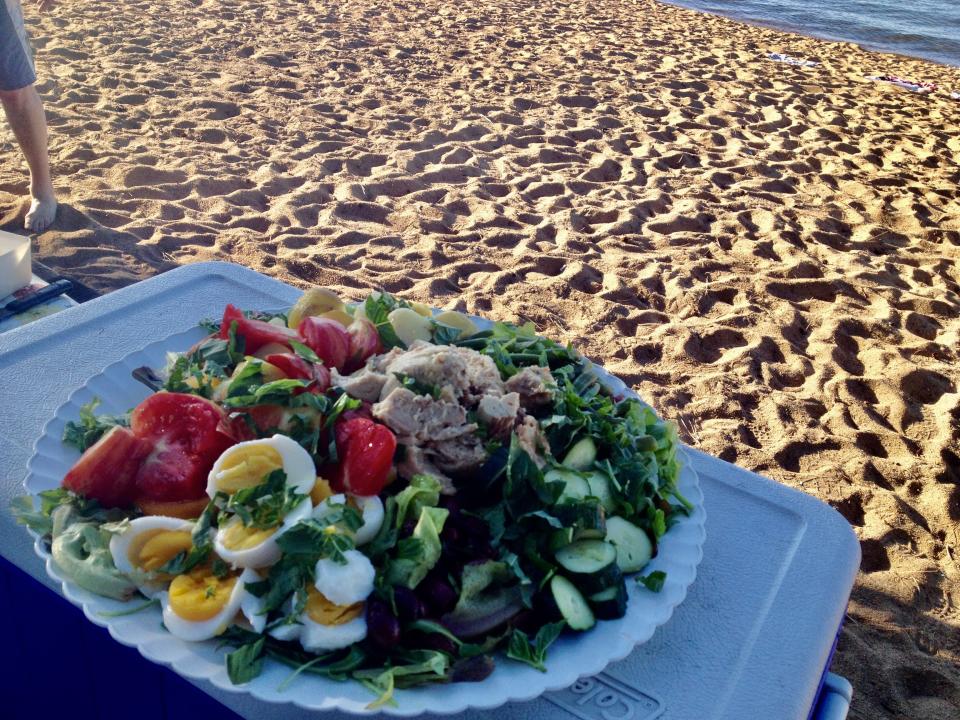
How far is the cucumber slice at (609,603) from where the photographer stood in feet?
3.72

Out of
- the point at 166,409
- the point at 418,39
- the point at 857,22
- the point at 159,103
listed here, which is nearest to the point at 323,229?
the point at 159,103

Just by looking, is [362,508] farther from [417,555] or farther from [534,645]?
[534,645]

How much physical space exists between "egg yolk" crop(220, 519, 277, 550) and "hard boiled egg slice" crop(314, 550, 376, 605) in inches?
3.1

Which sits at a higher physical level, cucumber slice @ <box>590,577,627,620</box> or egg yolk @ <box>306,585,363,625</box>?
egg yolk @ <box>306,585,363,625</box>

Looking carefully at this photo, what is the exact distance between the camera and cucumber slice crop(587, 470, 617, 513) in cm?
129

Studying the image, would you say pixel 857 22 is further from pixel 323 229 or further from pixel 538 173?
pixel 323 229

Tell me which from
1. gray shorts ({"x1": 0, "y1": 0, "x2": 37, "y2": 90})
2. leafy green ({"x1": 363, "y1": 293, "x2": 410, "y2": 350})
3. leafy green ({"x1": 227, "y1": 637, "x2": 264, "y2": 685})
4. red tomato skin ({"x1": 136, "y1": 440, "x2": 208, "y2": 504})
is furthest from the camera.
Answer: gray shorts ({"x1": 0, "y1": 0, "x2": 37, "y2": 90})

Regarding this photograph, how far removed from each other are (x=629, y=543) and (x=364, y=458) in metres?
0.41

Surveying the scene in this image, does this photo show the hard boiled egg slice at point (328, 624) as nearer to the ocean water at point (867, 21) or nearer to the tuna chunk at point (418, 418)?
the tuna chunk at point (418, 418)

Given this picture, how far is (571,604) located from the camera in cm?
111

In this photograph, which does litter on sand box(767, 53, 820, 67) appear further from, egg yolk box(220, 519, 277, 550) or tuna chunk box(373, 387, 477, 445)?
egg yolk box(220, 519, 277, 550)

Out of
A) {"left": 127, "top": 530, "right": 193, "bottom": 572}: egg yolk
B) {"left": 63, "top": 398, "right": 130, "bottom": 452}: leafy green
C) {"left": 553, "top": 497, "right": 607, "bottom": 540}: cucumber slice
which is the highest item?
{"left": 127, "top": 530, "right": 193, "bottom": 572}: egg yolk

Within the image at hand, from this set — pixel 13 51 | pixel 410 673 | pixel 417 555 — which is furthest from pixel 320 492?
pixel 13 51

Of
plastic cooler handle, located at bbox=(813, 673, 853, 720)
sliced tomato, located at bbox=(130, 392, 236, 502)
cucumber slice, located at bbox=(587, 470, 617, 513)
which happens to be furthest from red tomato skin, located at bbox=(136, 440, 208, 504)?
plastic cooler handle, located at bbox=(813, 673, 853, 720)
